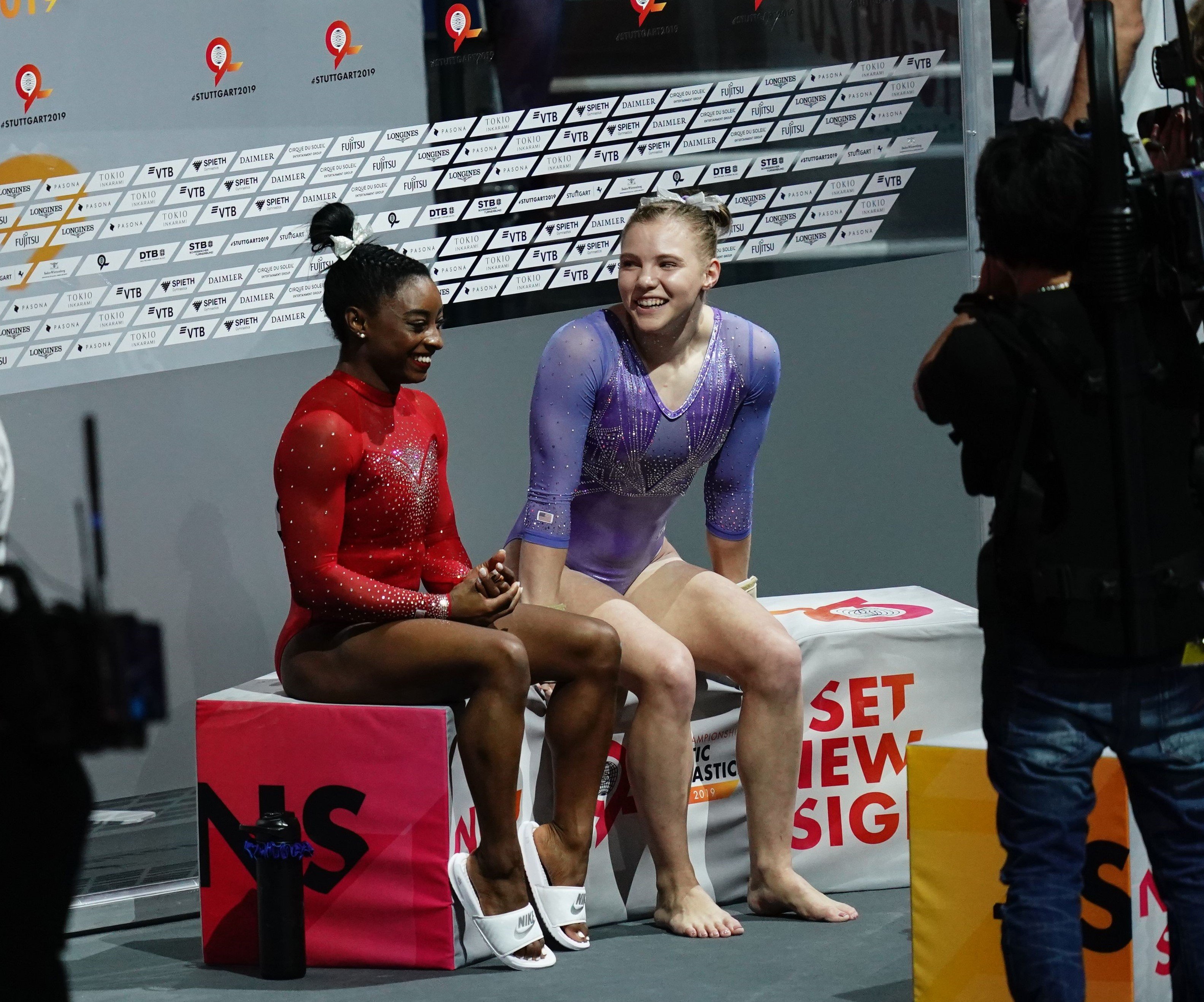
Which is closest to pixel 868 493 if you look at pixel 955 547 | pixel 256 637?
pixel 955 547

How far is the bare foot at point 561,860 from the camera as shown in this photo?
3.13 m

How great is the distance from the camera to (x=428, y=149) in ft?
12.9

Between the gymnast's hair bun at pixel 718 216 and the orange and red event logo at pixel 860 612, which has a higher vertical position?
the gymnast's hair bun at pixel 718 216

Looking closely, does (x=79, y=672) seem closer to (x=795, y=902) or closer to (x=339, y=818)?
(x=339, y=818)

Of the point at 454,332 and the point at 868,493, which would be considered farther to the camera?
the point at 868,493

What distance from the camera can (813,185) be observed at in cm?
433

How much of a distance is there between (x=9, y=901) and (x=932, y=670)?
229cm

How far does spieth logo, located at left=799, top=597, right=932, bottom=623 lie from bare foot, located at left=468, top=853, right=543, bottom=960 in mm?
938

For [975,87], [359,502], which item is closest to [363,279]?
[359,502]

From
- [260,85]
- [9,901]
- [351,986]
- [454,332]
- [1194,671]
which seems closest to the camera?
[9,901]

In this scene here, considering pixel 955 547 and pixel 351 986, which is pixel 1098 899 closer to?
pixel 351 986

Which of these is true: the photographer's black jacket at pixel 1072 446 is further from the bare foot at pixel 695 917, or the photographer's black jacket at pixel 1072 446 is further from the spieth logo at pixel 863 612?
the spieth logo at pixel 863 612

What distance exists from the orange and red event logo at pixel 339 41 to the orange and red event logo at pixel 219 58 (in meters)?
0.23

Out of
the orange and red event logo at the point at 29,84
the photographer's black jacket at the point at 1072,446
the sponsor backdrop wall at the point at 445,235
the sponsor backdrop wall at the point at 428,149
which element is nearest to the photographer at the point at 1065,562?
the photographer's black jacket at the point at 1072,446
